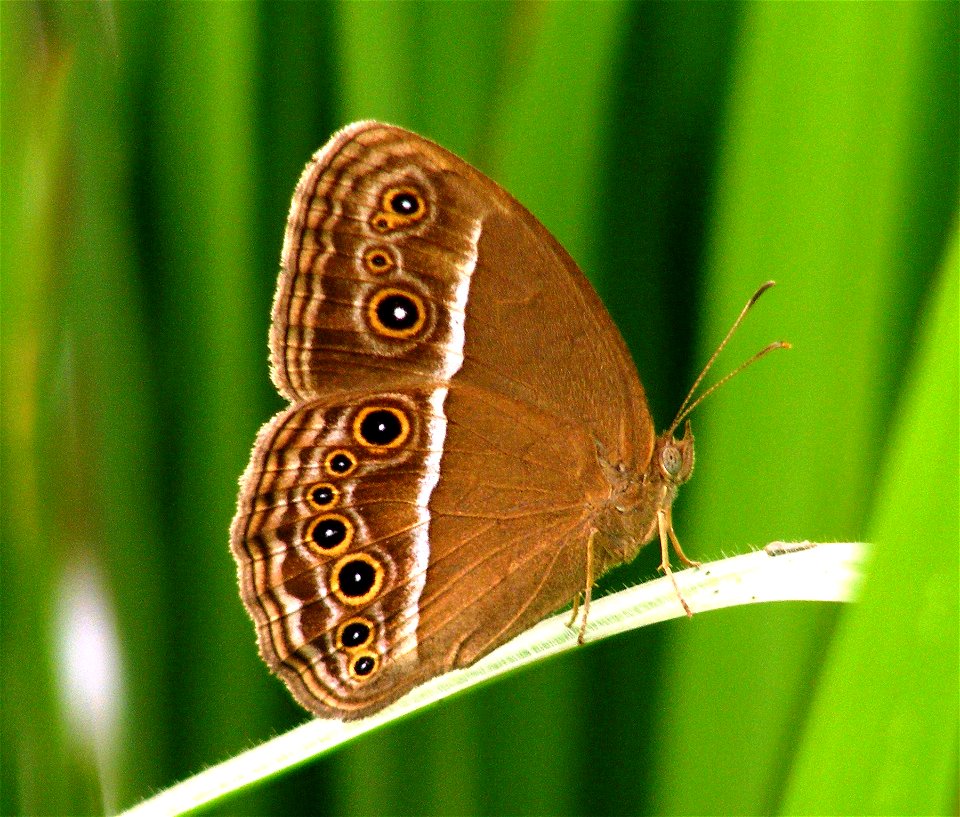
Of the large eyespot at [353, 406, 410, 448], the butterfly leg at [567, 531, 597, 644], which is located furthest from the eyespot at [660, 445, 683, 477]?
the large eyespot at [353, 406, 410, 448]

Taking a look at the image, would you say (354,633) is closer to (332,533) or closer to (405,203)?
(332,533)

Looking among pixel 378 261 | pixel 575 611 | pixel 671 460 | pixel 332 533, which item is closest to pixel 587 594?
pixel 575 611

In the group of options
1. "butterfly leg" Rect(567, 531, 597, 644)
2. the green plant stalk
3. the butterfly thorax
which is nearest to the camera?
the green plant stalk

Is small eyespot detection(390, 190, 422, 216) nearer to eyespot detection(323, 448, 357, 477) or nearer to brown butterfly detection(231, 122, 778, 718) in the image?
brown butterfly detection(231, 122, 778, 718)

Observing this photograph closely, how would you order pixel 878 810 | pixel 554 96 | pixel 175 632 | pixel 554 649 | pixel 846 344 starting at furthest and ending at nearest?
1. pixel 175 632
2. pixel 554 96
3. pixel 846 344
4. pixel 554 649
5. pixel 878 810

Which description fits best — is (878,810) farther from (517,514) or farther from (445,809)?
(445,809)

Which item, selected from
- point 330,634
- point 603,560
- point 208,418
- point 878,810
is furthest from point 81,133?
point 878,810

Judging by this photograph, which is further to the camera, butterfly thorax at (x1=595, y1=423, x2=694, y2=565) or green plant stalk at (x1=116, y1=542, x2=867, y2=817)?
butterfly thorax at (x1=595, y1=423, x2=694, y2=565)

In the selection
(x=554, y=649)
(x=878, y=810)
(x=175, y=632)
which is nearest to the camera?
(x=878, y=810)
